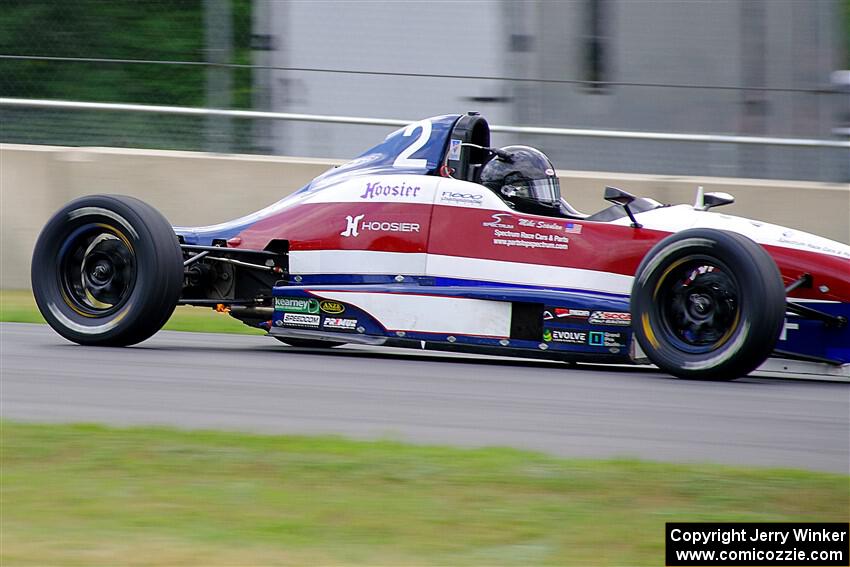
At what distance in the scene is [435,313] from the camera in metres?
7.59

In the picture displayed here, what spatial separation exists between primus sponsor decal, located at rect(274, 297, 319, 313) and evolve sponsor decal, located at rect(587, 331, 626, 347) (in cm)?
174

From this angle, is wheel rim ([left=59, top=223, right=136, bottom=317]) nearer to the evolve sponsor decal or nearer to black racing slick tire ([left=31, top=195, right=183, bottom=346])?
black racing slick tire ([left=31, top=195, right=183, bottom=346])

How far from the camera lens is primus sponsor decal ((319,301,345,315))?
789cm

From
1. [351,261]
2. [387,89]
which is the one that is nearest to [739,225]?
[351,261]

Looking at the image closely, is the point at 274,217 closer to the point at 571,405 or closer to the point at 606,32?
the point at 571,405

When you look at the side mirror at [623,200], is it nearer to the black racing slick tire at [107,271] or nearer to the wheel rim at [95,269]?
the black racing slick tire at [107,271]

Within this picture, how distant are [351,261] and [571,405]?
2259 mm

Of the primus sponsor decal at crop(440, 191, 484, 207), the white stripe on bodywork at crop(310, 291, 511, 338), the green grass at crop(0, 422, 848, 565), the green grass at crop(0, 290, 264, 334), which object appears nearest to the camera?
the green grass at crop(0, 422, 848, 565)

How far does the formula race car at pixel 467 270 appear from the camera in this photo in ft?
22.6

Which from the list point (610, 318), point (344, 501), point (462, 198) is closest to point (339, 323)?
point (462, 198)

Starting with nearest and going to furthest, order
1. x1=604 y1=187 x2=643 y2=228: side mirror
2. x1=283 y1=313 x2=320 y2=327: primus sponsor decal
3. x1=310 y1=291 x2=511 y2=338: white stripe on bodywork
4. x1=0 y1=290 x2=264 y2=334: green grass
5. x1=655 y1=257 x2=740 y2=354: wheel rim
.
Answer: x1=655 y1=257 x2=740 y2=354: wheel rim
x1=604 y1=187 x2=643 y2=228: side mirror
x1=310 y1=291 x2=511 y2=338: white stripe on bodywork
x1=283 y1=313 x2=320 y2=327: primus sponsor decal
x1=0 y1=290 x2=264 y2=334: green grass

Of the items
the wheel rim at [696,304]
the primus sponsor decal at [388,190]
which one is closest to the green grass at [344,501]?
the wheel rim at [696,304]

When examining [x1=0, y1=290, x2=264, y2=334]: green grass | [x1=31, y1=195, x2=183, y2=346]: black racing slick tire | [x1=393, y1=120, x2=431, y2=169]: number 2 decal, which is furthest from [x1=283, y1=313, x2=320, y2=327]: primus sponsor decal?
[x1=0, y1=290, x2=264, y2=334]: green grass

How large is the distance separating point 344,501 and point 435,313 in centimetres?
343
